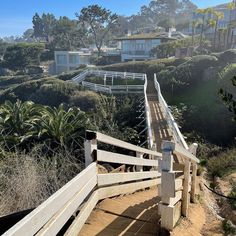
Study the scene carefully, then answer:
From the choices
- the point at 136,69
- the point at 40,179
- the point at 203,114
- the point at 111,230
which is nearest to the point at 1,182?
the point at 40,179

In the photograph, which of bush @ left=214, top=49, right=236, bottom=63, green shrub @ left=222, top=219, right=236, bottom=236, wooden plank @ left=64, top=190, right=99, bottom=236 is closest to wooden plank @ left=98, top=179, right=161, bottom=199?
wooden plank @ left=64, top=190, right=99, bottom=236

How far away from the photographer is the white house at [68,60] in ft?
200

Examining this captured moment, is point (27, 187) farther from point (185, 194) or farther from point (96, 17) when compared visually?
point (96, 17)

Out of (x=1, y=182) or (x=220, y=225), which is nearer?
(x=220, y=225)

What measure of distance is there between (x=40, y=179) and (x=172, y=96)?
57.3 feet

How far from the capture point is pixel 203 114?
19.2 metres

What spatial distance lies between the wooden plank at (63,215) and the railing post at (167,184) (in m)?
0.79

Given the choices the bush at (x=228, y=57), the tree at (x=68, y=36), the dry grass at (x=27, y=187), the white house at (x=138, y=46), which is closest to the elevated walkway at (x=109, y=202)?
the dry grass at (x=27, y=187)

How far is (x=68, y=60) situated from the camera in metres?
61.2

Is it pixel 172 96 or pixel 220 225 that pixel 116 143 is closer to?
pixel 220 225

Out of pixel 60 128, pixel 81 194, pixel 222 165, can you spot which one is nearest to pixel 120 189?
pixel 81 194

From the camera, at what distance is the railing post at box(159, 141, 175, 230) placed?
3.73m

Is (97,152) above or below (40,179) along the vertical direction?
above

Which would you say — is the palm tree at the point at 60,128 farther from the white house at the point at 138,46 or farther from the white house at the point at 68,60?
the white house at the point at 68,60
